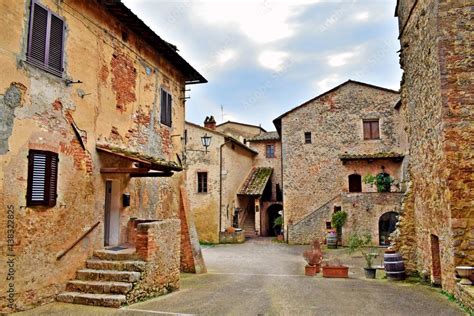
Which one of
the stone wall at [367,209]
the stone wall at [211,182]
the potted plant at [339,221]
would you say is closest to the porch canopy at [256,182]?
the stone wall at [211,182]

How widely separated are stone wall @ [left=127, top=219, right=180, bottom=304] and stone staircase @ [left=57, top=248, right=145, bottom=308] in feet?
0.58

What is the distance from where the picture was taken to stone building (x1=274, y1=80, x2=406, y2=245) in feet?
68.4

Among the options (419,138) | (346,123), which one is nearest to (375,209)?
(346,123)

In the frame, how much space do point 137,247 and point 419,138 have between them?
26.3 feet

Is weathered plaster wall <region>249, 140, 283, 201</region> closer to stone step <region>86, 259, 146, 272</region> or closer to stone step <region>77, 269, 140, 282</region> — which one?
stone step <region>86, 259, 146, 272</region>

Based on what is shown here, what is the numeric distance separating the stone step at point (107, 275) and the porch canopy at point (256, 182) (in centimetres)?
1810

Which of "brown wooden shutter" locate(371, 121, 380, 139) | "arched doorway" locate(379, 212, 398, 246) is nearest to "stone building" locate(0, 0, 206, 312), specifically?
"arched doorway" locate(379, 212, 398, 246)

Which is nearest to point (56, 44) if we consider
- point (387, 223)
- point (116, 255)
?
point (116, 255)

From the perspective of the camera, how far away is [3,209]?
219 inches

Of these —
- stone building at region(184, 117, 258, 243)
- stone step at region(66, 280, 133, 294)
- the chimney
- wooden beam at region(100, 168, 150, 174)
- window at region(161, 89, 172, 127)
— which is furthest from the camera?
the chimney

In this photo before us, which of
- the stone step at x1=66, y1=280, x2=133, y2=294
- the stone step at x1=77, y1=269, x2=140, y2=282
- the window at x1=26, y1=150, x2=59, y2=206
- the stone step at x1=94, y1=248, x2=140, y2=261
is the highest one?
the window at x1=26, y1=150, x2=59, y2=206

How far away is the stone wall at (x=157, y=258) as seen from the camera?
23.7ft

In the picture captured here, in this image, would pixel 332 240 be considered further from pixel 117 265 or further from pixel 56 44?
pixel 56 44

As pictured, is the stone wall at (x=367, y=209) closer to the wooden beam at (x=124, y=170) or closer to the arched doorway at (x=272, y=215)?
the arched doorway at (x=272, y=215)
